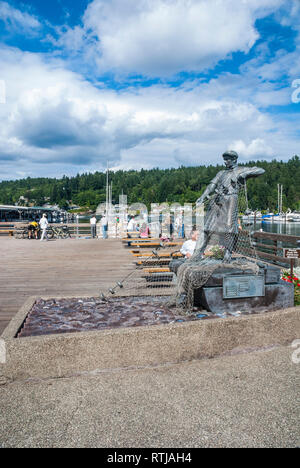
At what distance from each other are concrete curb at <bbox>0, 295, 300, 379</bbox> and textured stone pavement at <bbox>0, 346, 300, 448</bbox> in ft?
0.34

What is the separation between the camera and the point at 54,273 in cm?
981

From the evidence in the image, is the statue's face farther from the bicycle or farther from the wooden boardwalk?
the bicycle

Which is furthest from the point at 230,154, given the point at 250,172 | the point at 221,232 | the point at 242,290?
the point at 242,290

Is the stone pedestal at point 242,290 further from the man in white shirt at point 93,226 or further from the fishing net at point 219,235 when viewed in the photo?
the man in white shirt at point 93,226

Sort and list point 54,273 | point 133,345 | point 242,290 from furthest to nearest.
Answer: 1. point 54,273
2. point 242,290
3. point 133,345

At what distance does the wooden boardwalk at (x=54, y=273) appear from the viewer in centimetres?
744

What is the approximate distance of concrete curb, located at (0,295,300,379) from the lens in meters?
3.83

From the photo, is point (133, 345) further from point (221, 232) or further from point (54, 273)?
point (54, 273)

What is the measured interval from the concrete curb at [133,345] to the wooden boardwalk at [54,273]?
1.50 meters

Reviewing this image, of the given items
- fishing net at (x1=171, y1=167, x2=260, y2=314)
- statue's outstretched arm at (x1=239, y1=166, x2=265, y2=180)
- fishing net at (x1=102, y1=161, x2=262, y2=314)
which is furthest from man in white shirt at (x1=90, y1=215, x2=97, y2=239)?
statue's outstretched arm at (x1=239, y1=166, x2=265, y2=180)

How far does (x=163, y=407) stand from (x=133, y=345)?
867 millimetres
